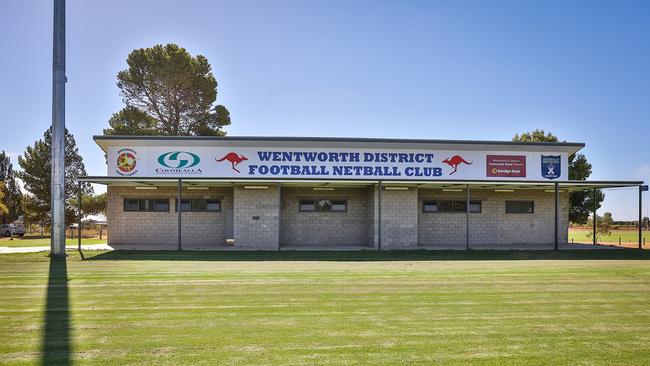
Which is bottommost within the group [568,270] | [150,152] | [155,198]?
[568,270]

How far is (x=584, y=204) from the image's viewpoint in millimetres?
39281

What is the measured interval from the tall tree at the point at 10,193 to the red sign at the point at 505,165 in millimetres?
55952

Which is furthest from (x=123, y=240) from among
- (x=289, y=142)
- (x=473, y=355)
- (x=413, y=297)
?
(x=473, y=355)

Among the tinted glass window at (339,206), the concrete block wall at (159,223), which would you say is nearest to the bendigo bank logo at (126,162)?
the concrete block wall at (159,223)

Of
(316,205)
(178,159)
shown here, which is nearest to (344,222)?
(316,205)

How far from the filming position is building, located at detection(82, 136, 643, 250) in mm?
22578

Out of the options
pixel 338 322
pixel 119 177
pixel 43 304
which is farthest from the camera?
pixel 119 177

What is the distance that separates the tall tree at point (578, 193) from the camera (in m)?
39.1

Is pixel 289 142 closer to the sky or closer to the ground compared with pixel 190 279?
closer to the sky

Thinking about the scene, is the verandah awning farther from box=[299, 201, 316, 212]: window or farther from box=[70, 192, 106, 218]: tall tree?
box=[70, 192, 106, 218]: tall tree

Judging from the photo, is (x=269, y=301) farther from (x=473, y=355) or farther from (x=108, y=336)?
(x=473, y=355)

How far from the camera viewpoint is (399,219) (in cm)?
2297

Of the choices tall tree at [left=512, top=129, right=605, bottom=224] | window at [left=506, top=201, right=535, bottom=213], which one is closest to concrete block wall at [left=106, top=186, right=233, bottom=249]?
window at [left=506, top=201, right=535, bottom=213]

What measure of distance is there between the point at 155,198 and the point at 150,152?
2.52m
